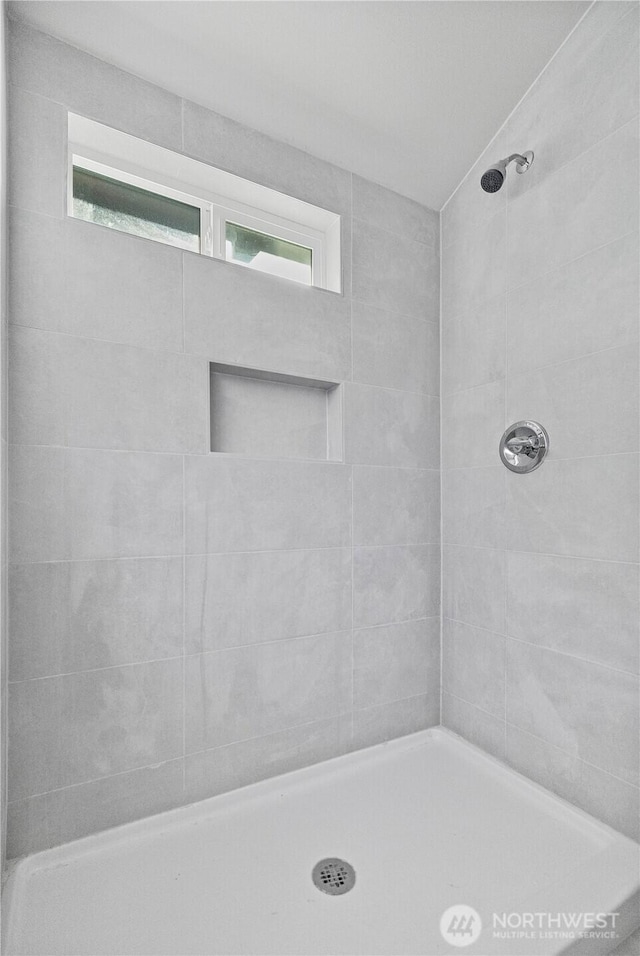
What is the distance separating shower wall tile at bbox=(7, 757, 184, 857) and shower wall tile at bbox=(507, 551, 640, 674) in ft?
3.89

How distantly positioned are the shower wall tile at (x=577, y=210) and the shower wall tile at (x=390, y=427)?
21.2 inches

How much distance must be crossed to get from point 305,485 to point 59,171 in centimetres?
112

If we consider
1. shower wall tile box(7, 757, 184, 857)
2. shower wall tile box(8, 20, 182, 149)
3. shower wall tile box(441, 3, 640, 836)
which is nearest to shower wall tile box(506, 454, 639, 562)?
shower wall tile box(441, 3, 640, 836)

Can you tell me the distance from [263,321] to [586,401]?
102cm

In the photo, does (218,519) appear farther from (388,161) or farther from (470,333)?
(388,161)

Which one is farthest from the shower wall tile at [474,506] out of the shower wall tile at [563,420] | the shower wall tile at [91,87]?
the shower wall tile at [91,87]

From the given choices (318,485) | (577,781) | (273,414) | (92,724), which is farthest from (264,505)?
(577,781)

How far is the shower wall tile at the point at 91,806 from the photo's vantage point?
131 cm

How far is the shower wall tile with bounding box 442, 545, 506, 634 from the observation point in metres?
1.78

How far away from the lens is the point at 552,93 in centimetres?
162

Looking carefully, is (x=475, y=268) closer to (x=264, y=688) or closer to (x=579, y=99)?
(x=579, y=99)

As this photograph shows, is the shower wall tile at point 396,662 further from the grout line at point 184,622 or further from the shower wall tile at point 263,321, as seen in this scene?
the shower wall tile at point 263,321

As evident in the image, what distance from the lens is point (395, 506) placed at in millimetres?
1910

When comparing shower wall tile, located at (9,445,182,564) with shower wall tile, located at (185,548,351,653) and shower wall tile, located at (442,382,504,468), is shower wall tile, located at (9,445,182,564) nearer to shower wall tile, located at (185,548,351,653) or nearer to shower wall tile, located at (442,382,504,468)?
shower wall tile, located at (185,548,351,653)
